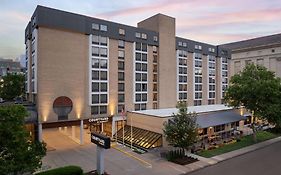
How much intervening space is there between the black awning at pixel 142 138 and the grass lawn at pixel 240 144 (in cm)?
611

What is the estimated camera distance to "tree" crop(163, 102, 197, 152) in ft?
91.0

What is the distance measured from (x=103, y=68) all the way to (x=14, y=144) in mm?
23722

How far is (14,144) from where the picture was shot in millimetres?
16719

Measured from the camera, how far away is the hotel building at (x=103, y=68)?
111ft

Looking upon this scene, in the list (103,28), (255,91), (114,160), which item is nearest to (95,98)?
(103,28)

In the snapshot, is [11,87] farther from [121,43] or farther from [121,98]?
[121,43]

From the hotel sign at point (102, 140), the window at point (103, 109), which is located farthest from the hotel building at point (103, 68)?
the hotel sign at point (102, 140)

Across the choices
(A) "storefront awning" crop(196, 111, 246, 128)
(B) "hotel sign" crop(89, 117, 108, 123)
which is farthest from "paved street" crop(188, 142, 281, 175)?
(B) "hotel sign" crop(89, 117, 108, 123)

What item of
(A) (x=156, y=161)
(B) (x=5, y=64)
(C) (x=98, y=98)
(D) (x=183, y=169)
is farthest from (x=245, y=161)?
(B) (x=5, y=64)

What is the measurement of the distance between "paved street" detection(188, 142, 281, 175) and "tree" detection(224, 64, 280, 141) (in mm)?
6939

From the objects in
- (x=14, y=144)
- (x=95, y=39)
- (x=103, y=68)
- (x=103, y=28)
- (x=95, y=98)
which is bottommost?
(x=14, y=144)

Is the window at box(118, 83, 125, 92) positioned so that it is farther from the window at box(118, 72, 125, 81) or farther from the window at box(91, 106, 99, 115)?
the window at box(91, 106, 99, 115)

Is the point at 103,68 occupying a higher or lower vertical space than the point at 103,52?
lower

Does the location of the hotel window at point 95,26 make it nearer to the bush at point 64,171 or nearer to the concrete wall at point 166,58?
the concrete wall at point 166,58
